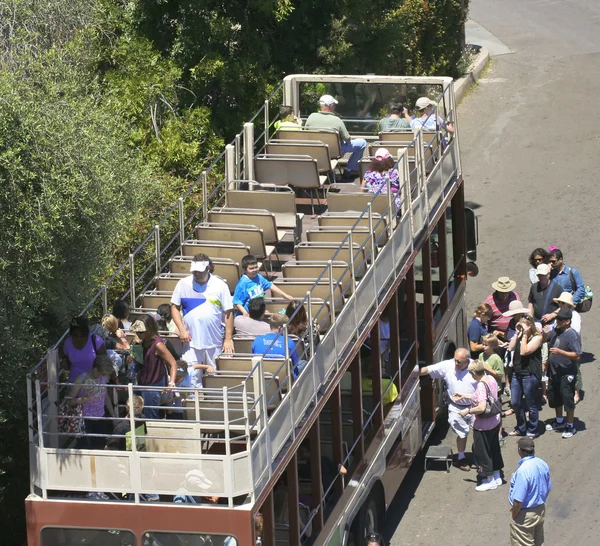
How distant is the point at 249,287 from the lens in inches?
506

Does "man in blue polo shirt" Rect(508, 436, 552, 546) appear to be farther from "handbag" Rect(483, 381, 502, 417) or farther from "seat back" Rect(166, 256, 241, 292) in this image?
"seat back" Rect(166, 256, 241, 292)

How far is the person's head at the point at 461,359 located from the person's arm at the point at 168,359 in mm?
3872

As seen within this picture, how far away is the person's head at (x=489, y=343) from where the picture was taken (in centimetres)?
1510

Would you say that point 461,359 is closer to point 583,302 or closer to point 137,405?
point 583,302

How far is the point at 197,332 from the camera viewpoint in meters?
12.2

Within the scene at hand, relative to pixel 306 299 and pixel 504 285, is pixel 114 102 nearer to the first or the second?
pixel 504 285

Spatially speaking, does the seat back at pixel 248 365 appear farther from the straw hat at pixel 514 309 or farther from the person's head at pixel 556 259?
the person's head at pixel 556 259

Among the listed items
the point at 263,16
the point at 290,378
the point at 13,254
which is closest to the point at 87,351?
the point at 13,254

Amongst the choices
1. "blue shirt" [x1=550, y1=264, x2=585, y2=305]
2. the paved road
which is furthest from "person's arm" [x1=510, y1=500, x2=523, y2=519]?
"blue shirt" [x1=550, y1=264, x2=585, y2=305]

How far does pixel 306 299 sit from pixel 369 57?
1277cm

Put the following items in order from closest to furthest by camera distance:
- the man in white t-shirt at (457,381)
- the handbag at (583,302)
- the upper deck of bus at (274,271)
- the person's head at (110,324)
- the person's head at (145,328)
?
the upper deck of bus at (274,271) → the person's head at (145,328) → the person's head at (110,324) → the man in white t-shirt at (457,381) → the handbag at (583,302)

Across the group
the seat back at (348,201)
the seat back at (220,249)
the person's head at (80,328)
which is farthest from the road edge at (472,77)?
the person's head at (80,328)

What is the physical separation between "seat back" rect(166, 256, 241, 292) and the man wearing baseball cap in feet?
11.7

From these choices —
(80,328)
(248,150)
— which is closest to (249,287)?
(80,328)
